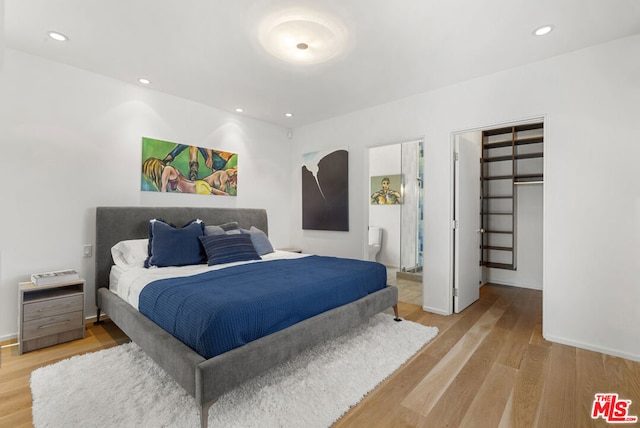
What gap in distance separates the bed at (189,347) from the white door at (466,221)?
98cm

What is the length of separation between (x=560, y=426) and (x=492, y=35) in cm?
278

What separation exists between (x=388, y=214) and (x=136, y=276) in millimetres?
4496

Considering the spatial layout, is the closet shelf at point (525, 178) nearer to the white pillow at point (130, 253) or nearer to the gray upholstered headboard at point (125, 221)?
the gray upholstered headboard at point (125, 221)

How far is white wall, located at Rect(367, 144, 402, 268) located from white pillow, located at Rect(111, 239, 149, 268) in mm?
3893

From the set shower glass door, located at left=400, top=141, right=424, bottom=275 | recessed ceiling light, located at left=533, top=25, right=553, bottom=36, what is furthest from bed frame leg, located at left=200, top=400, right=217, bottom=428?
shower glass door, located at left=400, top=141, right=424, bottom=275

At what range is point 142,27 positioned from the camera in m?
2.41

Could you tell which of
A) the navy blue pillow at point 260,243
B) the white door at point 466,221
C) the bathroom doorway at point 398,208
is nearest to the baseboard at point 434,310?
the white door at point 466,221

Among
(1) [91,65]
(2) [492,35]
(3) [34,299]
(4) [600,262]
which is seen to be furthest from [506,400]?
(1) [91,65]

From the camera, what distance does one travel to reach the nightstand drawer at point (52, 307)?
101 inches

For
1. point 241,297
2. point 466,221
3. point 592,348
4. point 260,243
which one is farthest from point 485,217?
point 241,297

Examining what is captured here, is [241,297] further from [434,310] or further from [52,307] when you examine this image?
[434,310]

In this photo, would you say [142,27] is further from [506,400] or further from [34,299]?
[506,400]

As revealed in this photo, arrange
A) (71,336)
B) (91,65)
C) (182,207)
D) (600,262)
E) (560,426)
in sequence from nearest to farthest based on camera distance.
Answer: (560,426), (600,262), (71,336), (91,65), (182,207)

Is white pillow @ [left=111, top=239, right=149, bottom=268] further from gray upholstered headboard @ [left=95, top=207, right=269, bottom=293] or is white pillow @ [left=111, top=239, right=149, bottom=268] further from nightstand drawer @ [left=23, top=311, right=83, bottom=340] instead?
nightstand drawer @ [left=23, top=311, right=83, bottom=340]
